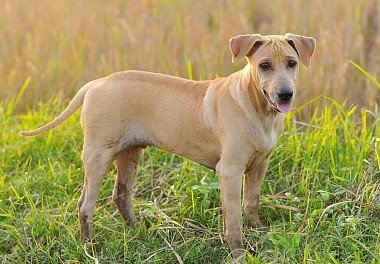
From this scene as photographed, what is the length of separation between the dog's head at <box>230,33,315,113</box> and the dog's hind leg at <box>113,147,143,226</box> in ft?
4.14

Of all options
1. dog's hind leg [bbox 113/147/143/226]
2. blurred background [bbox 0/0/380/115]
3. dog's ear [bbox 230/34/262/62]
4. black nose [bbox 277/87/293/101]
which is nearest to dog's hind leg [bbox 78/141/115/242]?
dog's hind leg [bbox 113/147/143/226]

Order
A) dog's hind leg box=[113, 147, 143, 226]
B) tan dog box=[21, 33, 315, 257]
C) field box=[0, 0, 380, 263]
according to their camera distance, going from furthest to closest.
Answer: dog's hind leg box=[113, 147, 143, 226] → field box=[0, 0, 380, 263] → tan dog box=[21, 33, 315, 257]

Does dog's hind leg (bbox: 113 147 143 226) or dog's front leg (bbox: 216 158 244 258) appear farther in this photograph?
dog's hind leg (bbox: 113 147 143 226)

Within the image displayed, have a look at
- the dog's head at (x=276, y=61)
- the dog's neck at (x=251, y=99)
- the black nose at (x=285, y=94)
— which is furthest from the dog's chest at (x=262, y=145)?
the black nose at (x=285, y=94)

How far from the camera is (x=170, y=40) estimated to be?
28.2 feet

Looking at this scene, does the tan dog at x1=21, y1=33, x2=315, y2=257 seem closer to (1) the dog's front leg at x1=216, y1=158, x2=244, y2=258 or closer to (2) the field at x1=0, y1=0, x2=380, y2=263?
(1) the dog's front leg at x1=216, y1=158, x2=244, y2=258

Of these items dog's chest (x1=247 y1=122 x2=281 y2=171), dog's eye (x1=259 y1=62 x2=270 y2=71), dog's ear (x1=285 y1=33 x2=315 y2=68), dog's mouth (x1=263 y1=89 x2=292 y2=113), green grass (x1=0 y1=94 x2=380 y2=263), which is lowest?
green grass (x1=0 y1=94 x2=380 y2=263)

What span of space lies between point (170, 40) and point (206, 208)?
3.45 m

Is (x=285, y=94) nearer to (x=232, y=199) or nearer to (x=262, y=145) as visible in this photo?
(x=262, y=145)

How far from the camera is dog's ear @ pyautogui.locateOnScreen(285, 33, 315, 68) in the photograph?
4.76 meters

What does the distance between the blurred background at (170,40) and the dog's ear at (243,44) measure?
7.90ft

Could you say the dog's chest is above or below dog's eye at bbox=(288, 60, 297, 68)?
below

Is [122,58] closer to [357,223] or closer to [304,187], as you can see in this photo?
[304,187]

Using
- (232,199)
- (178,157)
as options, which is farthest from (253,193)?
(178,157)
